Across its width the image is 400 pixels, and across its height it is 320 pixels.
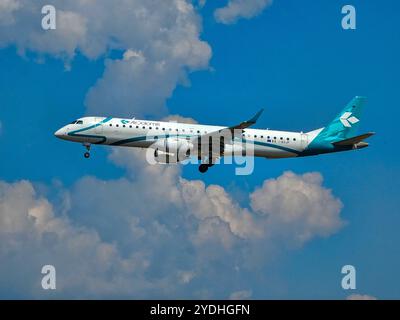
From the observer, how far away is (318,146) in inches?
4016

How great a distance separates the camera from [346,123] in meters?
105

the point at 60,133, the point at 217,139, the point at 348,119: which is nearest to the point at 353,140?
the point at 348,119

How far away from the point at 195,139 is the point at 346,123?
820 inches

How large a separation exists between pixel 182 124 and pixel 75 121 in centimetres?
1179

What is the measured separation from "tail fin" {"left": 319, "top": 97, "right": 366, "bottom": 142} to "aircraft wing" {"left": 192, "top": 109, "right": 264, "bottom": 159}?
1300 centimetres

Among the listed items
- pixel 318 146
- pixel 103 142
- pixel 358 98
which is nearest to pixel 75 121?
pixel 103 142

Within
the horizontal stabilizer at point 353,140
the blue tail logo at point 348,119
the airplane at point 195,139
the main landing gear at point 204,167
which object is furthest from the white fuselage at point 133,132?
the blue tail logo at point 348,119

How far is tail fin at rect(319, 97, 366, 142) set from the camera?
4070 inches

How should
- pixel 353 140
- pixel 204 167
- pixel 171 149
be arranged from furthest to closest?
pixel 204 167 < pixel 353 140 < pixel 171 149

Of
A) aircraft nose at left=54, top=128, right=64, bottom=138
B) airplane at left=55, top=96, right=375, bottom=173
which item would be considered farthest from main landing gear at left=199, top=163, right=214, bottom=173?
aircraft nose at left=54, top=128, right=64, bottom=138

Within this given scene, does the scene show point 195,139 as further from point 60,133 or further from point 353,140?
point 353,140

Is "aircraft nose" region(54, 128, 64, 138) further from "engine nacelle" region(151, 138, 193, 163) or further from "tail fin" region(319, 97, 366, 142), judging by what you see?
"tail fin" region(319, 97, 366, 142)

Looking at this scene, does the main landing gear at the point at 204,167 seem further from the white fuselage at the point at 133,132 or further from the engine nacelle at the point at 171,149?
the engine nacelle at the point at 171,149
